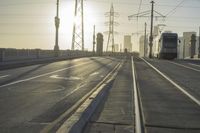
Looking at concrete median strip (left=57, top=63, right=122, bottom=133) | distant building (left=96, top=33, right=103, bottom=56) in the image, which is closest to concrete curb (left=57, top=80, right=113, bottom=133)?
concrete median strip (left=57, top=63, right=122, bottom=133)

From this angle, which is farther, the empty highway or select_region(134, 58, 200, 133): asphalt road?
select_region(134, 58, 200, 133): asphalt road

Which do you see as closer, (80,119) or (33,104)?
(80,119)

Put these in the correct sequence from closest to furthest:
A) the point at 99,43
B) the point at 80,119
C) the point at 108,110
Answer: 1. the point at 80,119
2. the point at 108,110
3. the point at 99,43

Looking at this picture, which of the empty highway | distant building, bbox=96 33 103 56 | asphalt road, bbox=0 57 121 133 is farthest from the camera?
distant building, bbox=96 33 103 56

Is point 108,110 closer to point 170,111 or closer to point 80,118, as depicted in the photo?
point 170,111

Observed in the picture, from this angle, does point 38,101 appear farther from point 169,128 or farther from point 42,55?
point 42,55

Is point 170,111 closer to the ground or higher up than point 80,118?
closer to the ground

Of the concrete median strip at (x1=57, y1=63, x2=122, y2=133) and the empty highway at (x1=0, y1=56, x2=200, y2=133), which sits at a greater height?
the concrete median strip at (x1=57, y1=63, x2=122, y2=133)

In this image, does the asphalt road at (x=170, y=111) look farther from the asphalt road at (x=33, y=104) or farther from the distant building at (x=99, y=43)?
the distant building at (x=99, y=43)

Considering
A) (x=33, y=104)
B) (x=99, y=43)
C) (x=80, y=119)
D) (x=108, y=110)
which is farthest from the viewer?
(x=99, y=43)

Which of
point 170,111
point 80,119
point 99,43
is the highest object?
point 99,43

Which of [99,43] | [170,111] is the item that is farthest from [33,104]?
[99,43]

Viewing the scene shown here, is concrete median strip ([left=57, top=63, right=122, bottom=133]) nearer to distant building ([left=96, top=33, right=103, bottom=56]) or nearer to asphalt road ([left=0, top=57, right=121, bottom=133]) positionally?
asphalt road ([left=0, top=57, right=121, bottom=133])

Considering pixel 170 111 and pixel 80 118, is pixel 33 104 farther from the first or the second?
pixel 170 111
